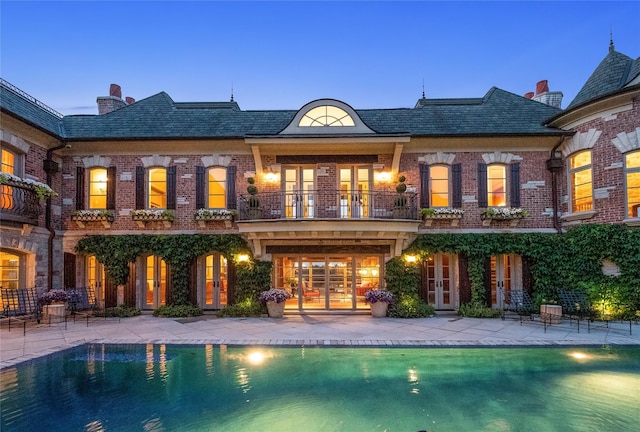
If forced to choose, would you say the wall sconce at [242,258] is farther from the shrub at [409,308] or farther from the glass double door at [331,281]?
the shrub at [409,308]

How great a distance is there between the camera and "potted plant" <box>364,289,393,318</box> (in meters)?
11.4

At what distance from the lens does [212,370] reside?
21.2 feet

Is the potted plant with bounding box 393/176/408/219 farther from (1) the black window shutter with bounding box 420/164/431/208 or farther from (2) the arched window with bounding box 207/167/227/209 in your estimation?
(2) the arched window with bounding box 207/167/227/209

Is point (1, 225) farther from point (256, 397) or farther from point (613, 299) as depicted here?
point (613, 299)

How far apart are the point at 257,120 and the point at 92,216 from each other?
264 inches

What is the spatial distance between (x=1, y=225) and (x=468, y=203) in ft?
46.6

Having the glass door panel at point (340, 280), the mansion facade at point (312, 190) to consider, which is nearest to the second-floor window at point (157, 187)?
the mansion facade at point (312, 190)

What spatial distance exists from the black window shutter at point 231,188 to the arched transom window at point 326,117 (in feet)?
9.66

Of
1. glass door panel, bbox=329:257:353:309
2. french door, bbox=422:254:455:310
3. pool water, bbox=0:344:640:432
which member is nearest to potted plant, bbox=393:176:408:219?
french door, bbox=422:254:455:310

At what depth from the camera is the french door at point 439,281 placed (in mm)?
12508

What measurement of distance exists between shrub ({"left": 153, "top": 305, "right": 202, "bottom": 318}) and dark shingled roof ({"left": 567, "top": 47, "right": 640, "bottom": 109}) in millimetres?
13870

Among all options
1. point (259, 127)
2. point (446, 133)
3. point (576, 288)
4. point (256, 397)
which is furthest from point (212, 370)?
point (576, 288)

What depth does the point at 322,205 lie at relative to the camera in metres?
12.3

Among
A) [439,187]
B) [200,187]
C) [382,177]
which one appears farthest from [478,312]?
[200,187]
